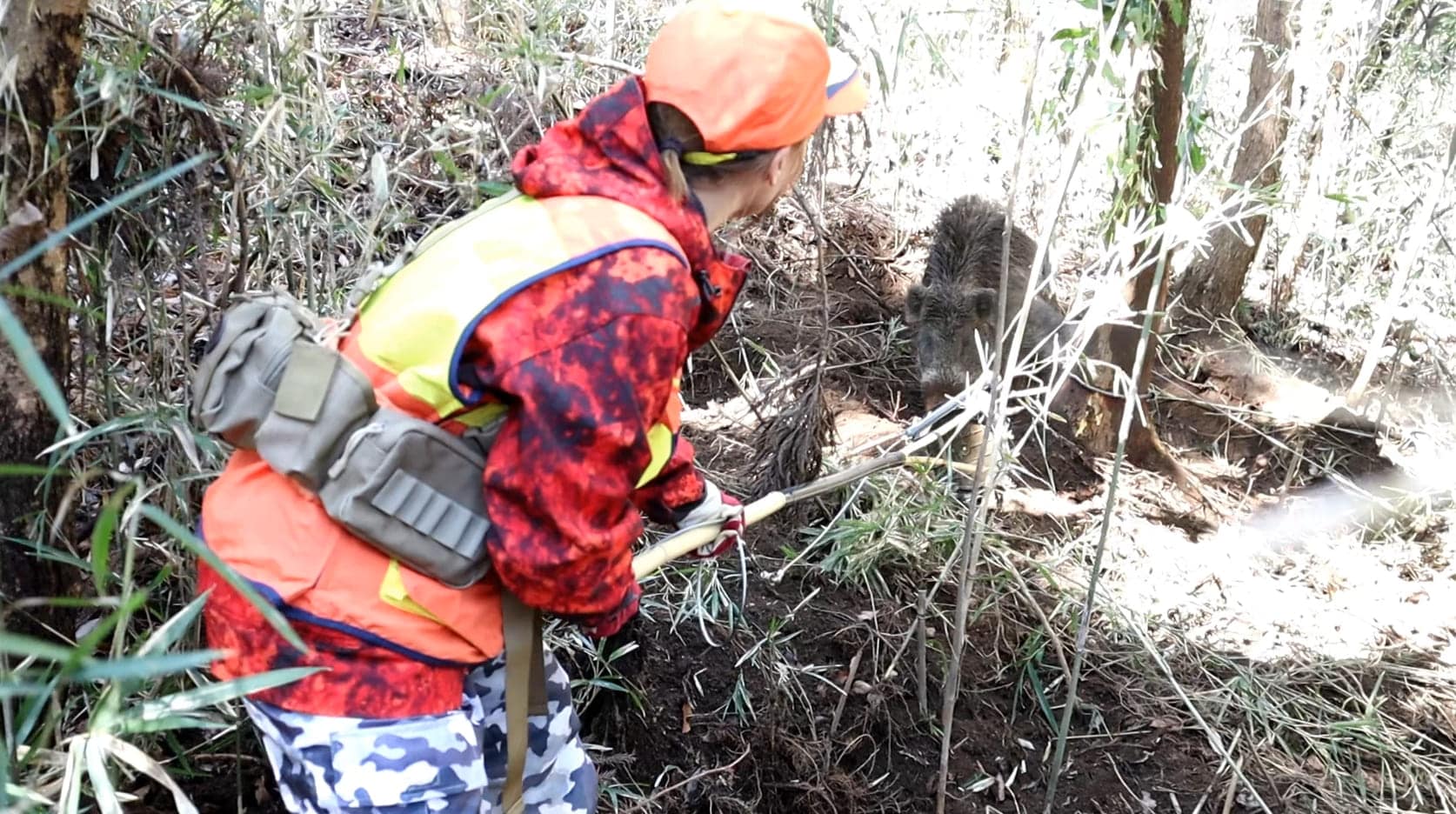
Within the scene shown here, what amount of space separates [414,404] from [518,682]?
1.79 feet

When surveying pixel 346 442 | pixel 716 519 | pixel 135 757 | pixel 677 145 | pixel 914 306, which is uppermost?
pixel 677 145

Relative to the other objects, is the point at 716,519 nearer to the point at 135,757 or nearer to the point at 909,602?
the point at 135,757

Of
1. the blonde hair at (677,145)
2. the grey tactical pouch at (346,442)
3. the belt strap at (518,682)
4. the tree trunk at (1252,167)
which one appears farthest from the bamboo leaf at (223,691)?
the tree trunk at (1252,167)

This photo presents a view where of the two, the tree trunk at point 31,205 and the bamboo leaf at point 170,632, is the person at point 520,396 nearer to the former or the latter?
the bamboo leaf at point 170,632

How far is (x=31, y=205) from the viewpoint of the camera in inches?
77.1

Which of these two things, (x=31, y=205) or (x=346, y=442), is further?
(x=31, y=205)

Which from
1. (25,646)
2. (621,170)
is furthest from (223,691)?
(621,170)

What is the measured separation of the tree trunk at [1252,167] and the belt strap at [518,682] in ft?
14.3

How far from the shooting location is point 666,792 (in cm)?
299

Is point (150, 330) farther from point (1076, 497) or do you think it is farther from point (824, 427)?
point (1076, 497)

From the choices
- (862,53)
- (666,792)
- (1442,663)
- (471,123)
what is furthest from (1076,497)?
(471,123)

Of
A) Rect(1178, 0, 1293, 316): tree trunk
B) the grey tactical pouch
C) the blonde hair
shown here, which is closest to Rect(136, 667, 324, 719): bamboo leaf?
the grey tactical pouch

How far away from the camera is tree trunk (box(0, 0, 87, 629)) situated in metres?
2.00

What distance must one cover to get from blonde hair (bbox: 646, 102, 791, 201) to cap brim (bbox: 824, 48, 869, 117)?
169 millimetres
